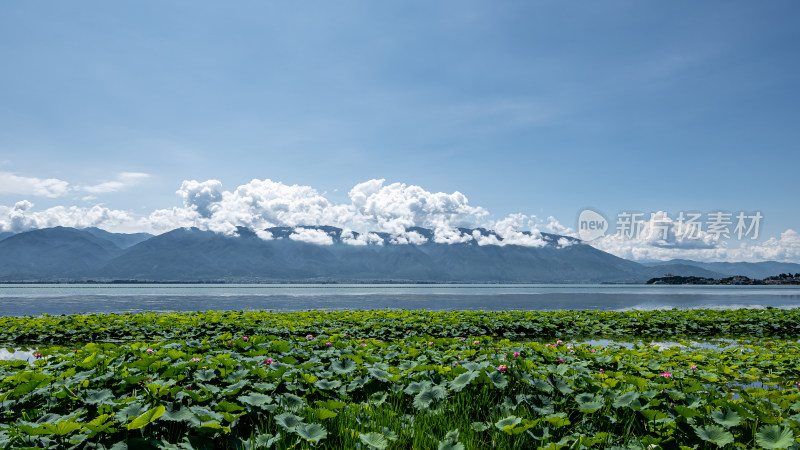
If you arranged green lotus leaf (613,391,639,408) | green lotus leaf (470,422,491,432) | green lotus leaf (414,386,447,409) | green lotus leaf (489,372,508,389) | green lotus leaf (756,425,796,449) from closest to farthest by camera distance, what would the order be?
green lotus leaf (756,425,796,449)
green lotus leaf (470,422,491,432)
green lotus leaf (613,391,639,408)
green lotus leaf (414,386,447,409)
green lotus leaf (489,372,508,389)

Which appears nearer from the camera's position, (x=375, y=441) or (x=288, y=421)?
(x=375, y=441)

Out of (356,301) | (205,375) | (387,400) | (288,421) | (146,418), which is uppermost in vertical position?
(146,418)

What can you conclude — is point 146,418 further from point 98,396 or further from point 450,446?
point 450,446

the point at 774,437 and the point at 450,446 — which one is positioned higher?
the point at 774,437

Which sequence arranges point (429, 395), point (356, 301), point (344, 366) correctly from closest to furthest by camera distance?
point (429, 395)
point (344, 366)
point (356, 301)

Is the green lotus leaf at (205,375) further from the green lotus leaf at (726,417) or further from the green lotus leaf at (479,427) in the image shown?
the green lotus leaf at (726,417)

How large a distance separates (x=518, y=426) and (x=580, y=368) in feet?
9.48

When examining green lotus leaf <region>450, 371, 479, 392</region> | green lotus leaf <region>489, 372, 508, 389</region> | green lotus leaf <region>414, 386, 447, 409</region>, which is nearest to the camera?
green lotus leaf <region>414, 386, 447, 409</region>

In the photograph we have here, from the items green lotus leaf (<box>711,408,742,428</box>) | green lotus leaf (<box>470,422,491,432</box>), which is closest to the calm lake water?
green lotus leaf (<box>470,422,491,432</box>)

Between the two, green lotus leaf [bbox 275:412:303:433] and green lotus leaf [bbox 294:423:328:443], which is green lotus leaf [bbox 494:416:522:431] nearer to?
green lotus leaf [bbox 294:423:328:443]

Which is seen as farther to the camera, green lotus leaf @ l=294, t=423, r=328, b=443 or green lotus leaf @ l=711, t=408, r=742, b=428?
green lotus leaf @ l=711, t=408, r=742, b=428

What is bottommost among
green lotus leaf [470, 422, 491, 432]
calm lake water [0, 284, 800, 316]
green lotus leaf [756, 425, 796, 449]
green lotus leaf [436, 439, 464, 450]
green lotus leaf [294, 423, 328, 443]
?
calm lake water [0, 284, 800, 316]

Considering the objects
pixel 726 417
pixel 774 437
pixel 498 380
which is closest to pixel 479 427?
pixel 498 380

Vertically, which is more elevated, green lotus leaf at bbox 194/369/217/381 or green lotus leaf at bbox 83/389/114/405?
green lotus leaf at bbox 194/369/217/381
